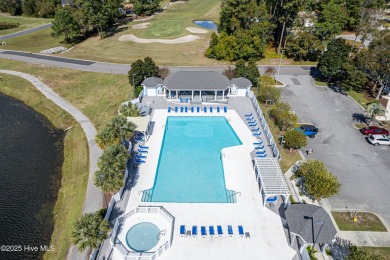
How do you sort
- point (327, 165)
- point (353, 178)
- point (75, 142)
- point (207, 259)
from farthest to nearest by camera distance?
point (75, 142) < point (327, 165) < point (353, 178) < point (207, 259)

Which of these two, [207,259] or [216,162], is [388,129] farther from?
[207,259]

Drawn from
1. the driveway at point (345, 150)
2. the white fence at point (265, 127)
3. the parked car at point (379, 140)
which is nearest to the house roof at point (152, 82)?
the white fence at point (265, 127)

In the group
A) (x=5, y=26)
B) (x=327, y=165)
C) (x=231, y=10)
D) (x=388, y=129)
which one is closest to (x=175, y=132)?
(x=327, y=165)

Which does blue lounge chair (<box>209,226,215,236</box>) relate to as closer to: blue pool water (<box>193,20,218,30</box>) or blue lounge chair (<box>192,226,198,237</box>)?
blue lounge chair (<box>192,226,198,237</box>)

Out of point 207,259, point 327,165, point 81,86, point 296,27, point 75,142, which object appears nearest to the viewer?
point 207,259

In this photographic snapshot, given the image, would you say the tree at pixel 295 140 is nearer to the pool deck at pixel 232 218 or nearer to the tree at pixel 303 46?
the pool deck at pixel 232 218

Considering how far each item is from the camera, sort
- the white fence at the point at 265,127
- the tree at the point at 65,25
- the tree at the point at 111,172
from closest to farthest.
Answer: the tree at the point at 111,172 < the white fence at the point at 265,127 < the tree at the point at 65,25
